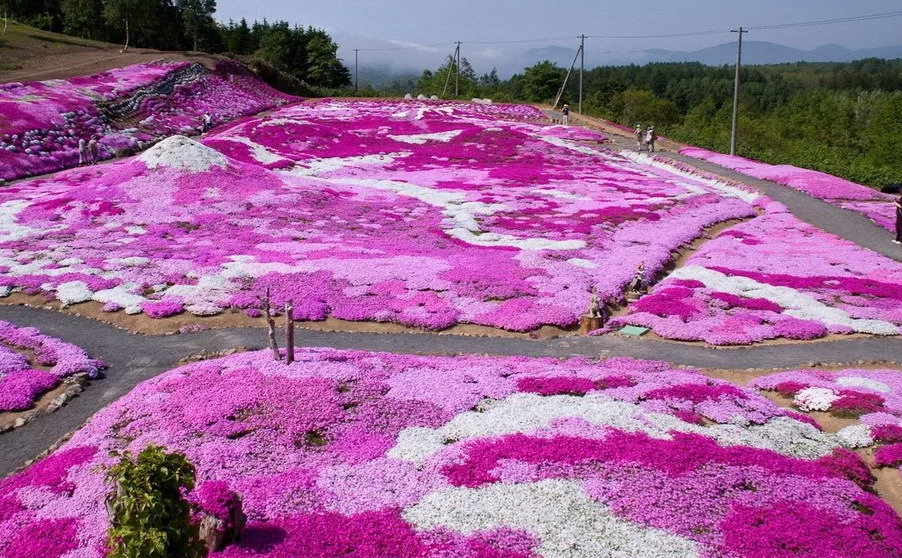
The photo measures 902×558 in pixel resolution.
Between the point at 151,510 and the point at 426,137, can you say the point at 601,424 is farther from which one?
the point at 426,137

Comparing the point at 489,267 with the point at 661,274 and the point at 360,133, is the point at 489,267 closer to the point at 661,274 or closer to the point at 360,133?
the point at 661,274

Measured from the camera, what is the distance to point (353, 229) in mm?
41719

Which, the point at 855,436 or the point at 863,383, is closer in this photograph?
the point at 855,436

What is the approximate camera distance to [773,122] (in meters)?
167

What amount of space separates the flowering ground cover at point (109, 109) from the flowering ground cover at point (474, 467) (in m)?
49.3

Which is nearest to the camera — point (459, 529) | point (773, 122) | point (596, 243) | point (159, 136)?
point (459, 529)

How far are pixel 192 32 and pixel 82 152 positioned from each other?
341ft

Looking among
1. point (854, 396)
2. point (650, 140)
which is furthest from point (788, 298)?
point (650, 140)

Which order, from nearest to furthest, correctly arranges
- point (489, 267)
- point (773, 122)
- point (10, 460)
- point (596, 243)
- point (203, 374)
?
point (10, 460) → point (203, 374) → point (489, 267) → point (596, 243) → point (773, 122)

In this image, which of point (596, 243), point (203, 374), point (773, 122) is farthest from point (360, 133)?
point (773, 122)

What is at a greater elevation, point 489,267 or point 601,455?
point 489,267

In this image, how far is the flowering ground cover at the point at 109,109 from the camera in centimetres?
5891

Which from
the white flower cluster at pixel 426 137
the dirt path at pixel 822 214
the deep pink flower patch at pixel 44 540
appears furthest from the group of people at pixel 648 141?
the deep pink flower patch at pixel 44 540

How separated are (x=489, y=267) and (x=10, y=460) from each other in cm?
2184
